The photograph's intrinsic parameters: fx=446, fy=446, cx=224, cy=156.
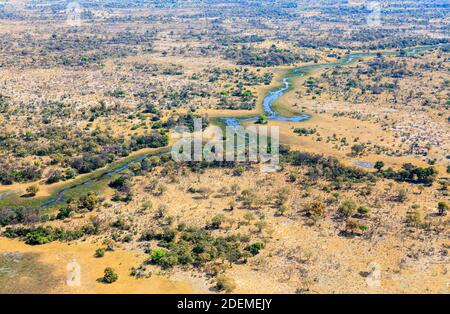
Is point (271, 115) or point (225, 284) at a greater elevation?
point (271, 115)

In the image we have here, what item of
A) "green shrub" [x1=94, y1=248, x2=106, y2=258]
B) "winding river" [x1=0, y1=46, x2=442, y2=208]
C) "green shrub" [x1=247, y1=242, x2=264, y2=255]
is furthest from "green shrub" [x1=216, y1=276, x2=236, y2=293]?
"winding river" [x1=0, y1=46, x2=442, y2=208]

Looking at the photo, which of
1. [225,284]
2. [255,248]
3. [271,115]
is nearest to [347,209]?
[255,248]

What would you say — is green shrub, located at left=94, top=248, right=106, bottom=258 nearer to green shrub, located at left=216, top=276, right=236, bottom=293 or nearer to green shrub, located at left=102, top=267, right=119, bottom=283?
green shrub, located at left=102, top=267, right=119, bottom=283

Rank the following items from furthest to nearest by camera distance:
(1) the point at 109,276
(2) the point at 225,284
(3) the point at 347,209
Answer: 1. (3) the point at 347,209
2. (1) the point at 109,276
3. (2) the point at 225,284

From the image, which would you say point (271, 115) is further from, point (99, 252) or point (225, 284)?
point (225, 284)

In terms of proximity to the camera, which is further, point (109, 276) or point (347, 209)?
point (347, 209)

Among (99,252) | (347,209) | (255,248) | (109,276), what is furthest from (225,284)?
(347,209)

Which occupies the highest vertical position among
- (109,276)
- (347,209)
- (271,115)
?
(271,115)

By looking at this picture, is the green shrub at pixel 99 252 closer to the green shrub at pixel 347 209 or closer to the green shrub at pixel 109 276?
the green shrub at pixel 109 276

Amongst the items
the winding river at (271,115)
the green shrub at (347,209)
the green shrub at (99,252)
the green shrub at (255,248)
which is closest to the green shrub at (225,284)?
the green shrub at (255,248)

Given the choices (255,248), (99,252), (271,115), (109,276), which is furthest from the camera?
(271,115)

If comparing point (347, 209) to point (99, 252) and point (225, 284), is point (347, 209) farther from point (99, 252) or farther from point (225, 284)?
point (99, 252)

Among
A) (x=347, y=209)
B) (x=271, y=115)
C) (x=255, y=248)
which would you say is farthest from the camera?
(x=271, y=115)
